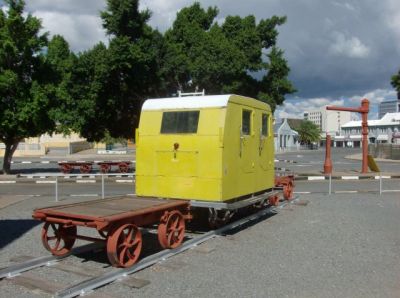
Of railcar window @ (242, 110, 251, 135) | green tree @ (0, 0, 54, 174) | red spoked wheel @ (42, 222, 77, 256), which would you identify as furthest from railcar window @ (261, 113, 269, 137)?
green tree @ (0, 0, 54, 174)

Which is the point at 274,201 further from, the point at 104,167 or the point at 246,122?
the point at 104,167

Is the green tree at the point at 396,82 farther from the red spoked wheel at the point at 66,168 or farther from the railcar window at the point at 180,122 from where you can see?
the railcar window at the point at 180,122

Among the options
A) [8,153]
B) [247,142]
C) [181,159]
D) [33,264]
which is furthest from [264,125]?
[8,153]

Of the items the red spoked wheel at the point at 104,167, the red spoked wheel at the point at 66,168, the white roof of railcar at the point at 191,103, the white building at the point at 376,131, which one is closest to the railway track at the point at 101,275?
the white roof of railcar at the point at 191,103

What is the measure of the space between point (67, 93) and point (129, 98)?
11.8 ft

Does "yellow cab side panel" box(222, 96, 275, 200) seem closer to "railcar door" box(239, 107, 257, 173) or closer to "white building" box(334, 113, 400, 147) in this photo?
"railcar door" box(239, 107, 257, 173)

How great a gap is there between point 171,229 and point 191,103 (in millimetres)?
2754

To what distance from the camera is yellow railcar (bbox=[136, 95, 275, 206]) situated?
29.1 feet

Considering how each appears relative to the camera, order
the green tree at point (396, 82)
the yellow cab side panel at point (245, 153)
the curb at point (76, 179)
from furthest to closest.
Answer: the green tree at point (396, 82), the curb at point (76, 179), the yellow cab side panel at point (245, 153)

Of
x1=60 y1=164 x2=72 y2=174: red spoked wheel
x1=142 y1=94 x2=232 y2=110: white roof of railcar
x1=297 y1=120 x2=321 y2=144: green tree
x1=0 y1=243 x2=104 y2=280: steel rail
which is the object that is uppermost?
x1=297 y1=120 x2=321 y2=144: green tree

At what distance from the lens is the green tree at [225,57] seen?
85.5 feet

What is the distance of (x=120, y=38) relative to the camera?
24.4 m

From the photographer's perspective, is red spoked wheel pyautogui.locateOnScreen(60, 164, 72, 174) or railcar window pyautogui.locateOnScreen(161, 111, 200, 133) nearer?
railcar window pyautogui.locateOnScreen(161, 111, 200, 133)

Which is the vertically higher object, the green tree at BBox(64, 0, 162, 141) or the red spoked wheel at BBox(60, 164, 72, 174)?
the green tree at BBox(64, 0, 162, 141)
